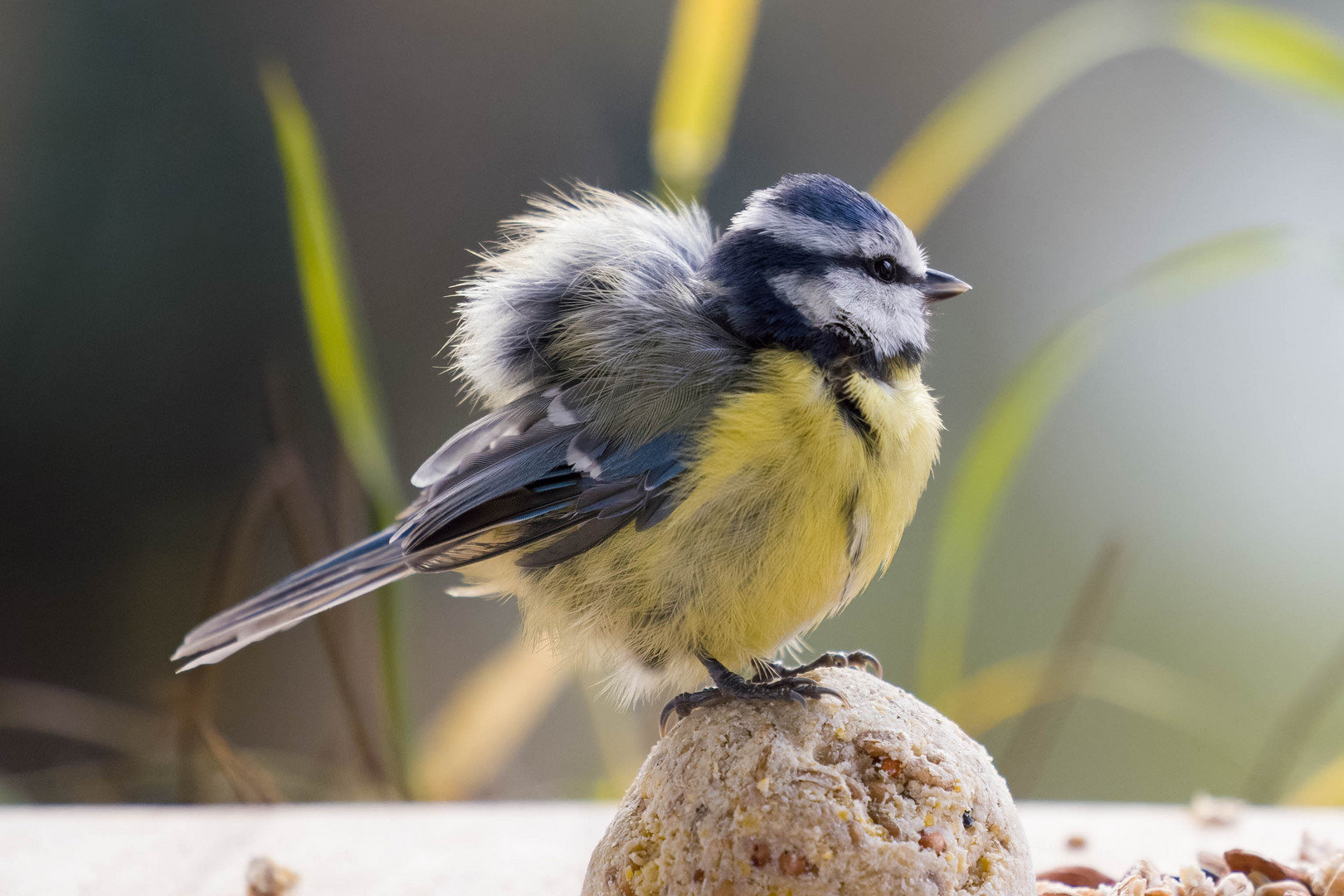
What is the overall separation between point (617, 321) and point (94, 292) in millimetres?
1495

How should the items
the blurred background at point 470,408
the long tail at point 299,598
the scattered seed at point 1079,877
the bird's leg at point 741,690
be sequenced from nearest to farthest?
1. the bird's leg at point 741,690
2. the long tail at point 299,598
3. the scattered seed at point 1079,877
4. the blurred background at point 470,408

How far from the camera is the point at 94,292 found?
6.27ft

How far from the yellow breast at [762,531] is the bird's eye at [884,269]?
10 centimetres

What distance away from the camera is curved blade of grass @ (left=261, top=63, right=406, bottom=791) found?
1446 mm

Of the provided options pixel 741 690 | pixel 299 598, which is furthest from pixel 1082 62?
pixel 299 598

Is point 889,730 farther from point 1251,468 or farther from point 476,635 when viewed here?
point 1251,468

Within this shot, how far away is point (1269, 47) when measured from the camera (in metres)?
1.40

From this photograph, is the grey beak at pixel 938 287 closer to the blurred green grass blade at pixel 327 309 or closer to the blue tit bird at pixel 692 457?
the blue tit bird at pixel 692 457

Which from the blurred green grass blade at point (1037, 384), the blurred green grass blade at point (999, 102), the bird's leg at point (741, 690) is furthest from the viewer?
the blurred green grass blade at point (999, 102)

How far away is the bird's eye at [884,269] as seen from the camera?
85 centimetres

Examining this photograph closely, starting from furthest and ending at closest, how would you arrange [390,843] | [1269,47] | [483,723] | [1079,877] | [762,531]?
[483,723] < [1269,47] < [390,843] < [1079,877] < [762,531]

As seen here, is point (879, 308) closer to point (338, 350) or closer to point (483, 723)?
point (338, 350)

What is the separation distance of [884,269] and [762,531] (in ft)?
0.87

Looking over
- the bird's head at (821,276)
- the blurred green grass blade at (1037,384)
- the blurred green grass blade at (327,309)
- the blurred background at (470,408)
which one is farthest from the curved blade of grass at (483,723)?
the bird's head at (821,276)
